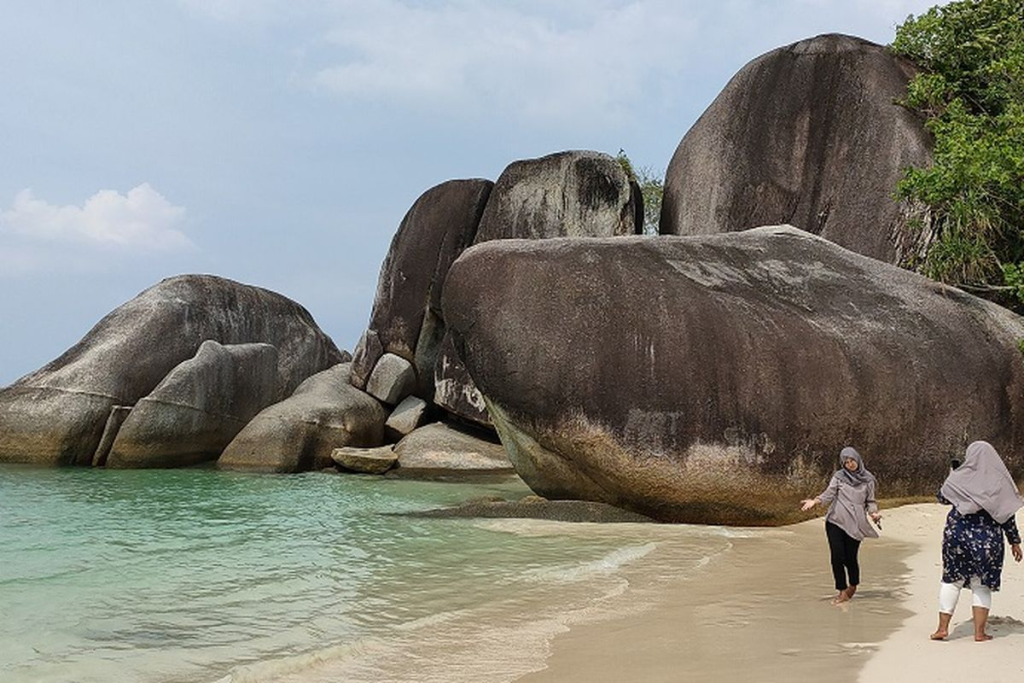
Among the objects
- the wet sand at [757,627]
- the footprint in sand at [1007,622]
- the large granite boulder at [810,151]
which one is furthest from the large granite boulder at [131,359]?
the footprint in sand at [1007,622]

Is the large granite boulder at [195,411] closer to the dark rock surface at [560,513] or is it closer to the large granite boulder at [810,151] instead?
the dark rock surface at [560,513]

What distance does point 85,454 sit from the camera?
1838 cm

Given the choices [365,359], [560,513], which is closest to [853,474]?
[560,513]

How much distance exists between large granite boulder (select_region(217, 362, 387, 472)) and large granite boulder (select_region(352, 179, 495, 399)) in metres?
1.15

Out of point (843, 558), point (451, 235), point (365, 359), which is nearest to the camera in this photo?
point (843, 558)

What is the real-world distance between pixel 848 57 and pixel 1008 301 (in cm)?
Answer: 556

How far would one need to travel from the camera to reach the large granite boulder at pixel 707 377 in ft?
34.6

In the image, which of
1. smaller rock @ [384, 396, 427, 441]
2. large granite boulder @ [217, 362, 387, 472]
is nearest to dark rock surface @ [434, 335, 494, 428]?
smaller rock @ [384, 396, 427, 441]

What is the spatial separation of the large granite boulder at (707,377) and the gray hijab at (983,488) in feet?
16.2

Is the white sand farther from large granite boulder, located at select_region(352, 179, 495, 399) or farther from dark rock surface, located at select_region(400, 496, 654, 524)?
large granite boulder, located at select_region(352, 179, 495, 399)

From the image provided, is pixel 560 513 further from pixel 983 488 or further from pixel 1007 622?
pixel 983 488

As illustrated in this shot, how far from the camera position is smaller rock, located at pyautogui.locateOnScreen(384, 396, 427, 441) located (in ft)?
67.3

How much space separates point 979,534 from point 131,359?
674 inches

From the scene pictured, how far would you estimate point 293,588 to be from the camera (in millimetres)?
7785
